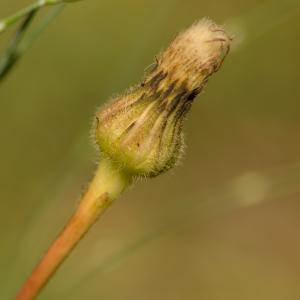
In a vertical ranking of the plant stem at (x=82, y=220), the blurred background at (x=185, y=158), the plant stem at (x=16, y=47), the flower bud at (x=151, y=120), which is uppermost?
the plant stem at (x=16, y=47)

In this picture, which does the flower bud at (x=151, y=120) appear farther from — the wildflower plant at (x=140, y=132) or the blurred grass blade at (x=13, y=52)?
the blurred grass blade at (x=13, y=52)

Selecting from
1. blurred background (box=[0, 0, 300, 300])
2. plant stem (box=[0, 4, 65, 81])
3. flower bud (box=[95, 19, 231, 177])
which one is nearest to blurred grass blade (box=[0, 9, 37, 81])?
plant stem (box=[0, 4, 65, 81])

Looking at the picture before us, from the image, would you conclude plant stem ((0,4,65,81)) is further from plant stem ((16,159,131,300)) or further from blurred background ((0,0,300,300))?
blurred background ((0,0,300,300))

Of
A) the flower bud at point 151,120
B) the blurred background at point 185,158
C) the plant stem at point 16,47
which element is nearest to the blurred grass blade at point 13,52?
the plant stem at point 16,47

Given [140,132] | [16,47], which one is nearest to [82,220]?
[140,132]

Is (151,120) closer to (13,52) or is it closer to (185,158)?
(13,52)

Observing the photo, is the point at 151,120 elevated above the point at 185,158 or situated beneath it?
elevated above
